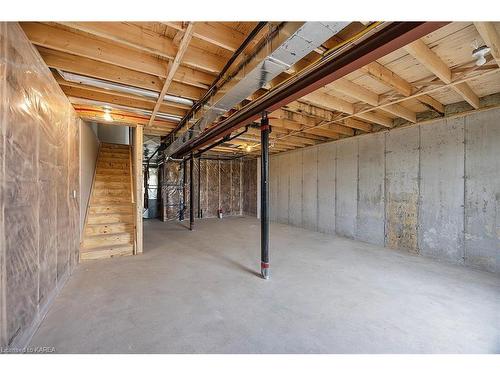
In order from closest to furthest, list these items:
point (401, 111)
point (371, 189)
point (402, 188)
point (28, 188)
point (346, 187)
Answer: point (28, 188)
point (401, 111)
point (402, 188)
point (371, 189)
point (346, 187)

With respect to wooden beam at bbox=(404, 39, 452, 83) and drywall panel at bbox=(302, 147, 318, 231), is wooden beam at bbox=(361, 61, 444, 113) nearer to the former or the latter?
wooden beam at bbox=(404, 39, 452, 83)

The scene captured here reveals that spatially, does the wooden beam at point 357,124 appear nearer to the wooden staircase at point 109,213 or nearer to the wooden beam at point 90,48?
the wooden beam at point 90,48

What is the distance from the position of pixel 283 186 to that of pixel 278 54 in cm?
546

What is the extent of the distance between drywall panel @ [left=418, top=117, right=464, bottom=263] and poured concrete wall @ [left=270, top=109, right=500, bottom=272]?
0.04ft

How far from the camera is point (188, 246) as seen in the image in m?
4.03

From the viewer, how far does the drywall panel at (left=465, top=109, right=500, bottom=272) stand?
2883 mm

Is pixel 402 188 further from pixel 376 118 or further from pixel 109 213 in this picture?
pixel 109 213

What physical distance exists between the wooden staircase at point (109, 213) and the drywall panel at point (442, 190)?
509 centimetres

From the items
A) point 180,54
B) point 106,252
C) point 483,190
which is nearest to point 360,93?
point 180,54

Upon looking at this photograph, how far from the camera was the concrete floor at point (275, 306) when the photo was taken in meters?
1.52

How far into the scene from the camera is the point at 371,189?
4.35 metres

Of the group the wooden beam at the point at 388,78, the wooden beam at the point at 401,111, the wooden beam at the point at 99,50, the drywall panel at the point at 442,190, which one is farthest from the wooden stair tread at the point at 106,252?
the drywall panel at the point at 442,190
